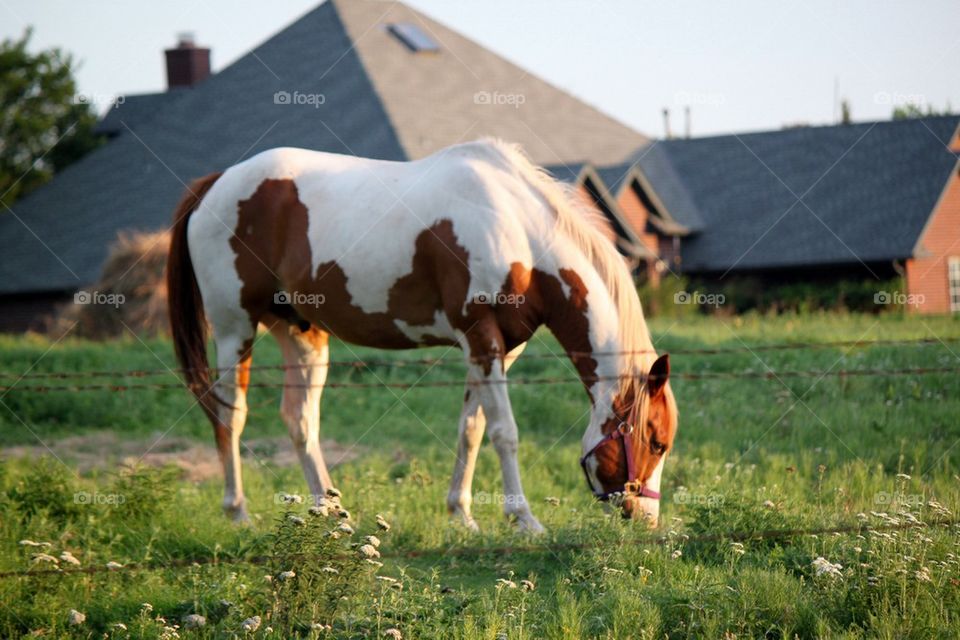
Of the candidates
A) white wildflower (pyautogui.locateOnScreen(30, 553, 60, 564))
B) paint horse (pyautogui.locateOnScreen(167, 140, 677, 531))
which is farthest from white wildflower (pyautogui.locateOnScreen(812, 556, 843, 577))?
white wildflower (pyautogui.locateOnScreen(30, 553, 60, 564))

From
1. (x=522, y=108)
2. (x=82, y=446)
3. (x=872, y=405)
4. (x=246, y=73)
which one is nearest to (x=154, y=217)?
(x=246, y=73)

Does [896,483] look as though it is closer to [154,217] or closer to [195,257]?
[195,257]

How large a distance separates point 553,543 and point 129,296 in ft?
50.5

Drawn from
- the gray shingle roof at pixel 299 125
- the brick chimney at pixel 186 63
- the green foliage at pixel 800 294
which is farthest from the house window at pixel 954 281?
the brick chimney at pixel 186 63

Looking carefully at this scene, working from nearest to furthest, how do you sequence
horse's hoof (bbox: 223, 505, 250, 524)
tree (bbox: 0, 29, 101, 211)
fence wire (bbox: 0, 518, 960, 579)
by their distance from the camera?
fence wire (bbox: 0, 518, 960, 579)
horse's hoof (bbox: 223, 505, 250, 524)
tree (bbox: 0, 29, 101, 211)

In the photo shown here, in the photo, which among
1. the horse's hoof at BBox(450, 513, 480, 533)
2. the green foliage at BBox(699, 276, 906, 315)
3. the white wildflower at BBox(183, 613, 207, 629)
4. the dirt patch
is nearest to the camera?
the white wildflower at BBox(183, 613, 207, 629)

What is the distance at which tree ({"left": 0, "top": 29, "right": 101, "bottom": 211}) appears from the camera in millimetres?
32094

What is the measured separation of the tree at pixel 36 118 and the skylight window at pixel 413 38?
461 inches

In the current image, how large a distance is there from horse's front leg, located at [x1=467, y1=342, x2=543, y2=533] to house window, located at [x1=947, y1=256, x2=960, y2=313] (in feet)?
75.0

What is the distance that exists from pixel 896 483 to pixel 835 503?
118 cm

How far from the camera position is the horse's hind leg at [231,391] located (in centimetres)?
711

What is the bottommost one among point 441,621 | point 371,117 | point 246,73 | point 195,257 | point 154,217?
point 441,621

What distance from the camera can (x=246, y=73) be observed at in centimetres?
2656

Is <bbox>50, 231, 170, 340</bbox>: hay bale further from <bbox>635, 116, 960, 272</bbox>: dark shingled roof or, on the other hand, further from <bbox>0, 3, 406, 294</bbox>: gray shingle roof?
<bbox>635, 116, 960, 272</bbox>: dark shingled roof
